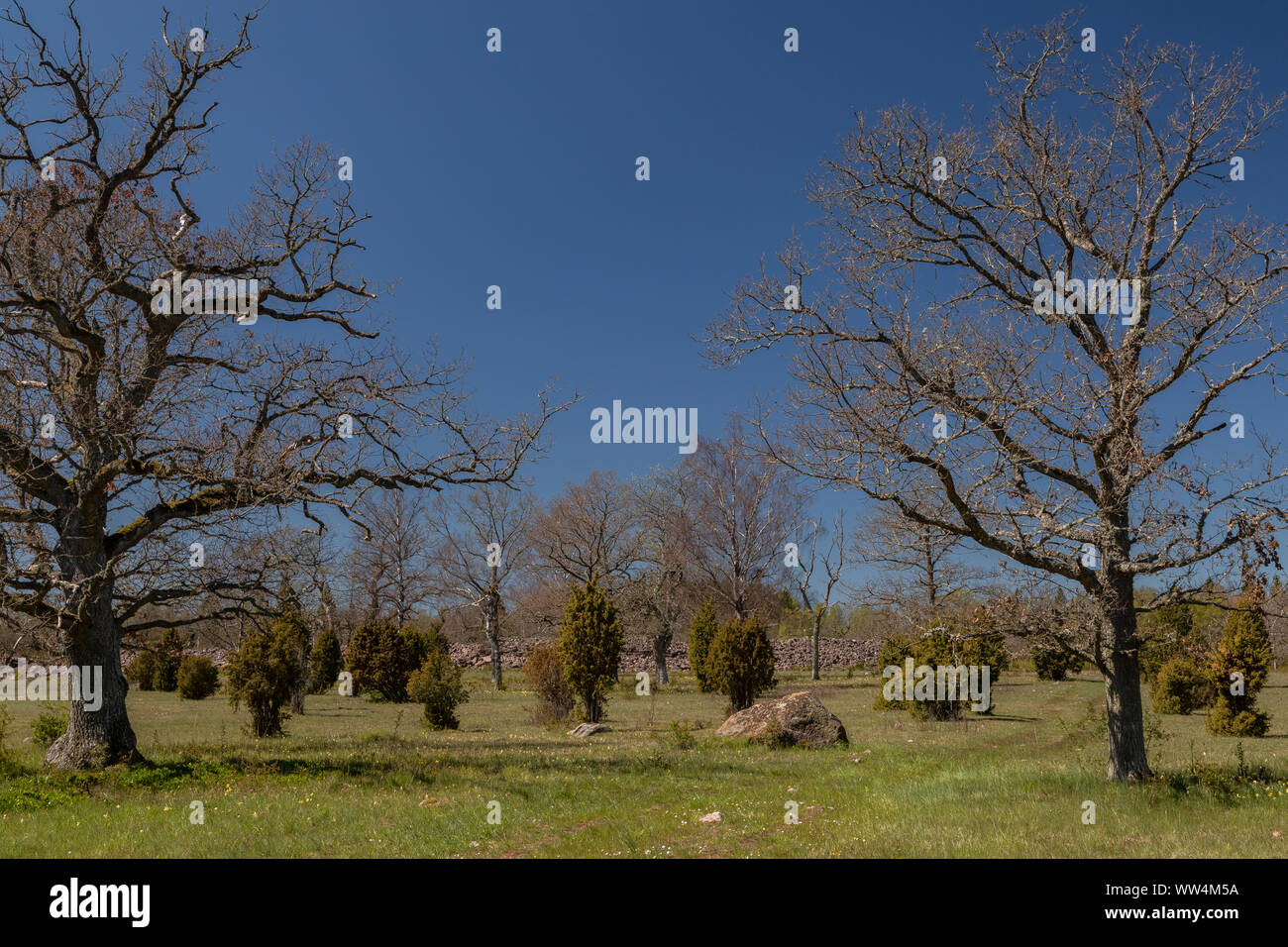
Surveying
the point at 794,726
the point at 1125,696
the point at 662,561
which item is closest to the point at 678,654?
the point at 662,561

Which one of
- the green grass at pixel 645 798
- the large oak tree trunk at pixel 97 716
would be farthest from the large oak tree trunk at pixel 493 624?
the large oak tree trunk at pixel 97 716

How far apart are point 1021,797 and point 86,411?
14.8 metres

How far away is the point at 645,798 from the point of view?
11281mm

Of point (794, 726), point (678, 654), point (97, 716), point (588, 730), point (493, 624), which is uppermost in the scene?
point (97, 716)

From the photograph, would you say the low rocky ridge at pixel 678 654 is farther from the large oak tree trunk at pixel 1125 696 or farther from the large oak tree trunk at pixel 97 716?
the large oak tree trunk at pixel 1125 696

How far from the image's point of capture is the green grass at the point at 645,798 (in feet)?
27.3

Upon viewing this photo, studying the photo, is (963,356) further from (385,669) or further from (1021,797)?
(385,669)

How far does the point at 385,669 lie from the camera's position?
3522 centimetres

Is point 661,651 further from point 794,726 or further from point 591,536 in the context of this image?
point 794,726

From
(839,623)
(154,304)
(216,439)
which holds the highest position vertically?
(154,304)
